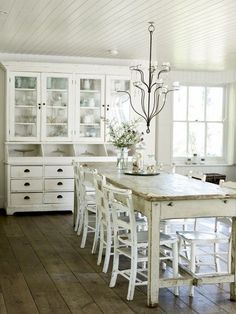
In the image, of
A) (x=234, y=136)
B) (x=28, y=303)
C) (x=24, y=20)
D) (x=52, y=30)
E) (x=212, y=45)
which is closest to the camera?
(x=28, y=303)

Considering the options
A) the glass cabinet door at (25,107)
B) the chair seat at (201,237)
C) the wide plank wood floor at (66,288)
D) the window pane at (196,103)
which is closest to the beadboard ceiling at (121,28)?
the glass cabinet door at (25,107)

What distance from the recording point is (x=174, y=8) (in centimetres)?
466

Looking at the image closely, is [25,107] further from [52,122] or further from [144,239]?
[144,239]

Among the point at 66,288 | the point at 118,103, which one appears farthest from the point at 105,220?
the point at 118,103

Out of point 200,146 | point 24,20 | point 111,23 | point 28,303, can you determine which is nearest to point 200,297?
point 28,303

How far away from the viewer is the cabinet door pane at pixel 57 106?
7.43 metres

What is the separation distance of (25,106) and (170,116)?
108 inches

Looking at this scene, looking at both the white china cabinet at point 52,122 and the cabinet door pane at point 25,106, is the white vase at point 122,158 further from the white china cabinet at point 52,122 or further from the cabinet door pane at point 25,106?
the cabinet door pane at point 25,106

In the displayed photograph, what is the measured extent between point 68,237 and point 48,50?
114 inches

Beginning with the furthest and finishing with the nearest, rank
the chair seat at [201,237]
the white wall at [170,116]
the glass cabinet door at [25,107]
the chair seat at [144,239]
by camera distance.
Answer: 1. the white wall at [170,116]
2. the glass cabinet door at [25,107]
3. the chair seat at [201,237]
4. the chair seat at [144,239]

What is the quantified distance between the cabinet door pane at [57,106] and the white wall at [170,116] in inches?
72.1

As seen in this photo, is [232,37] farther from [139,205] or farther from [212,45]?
[139,205]

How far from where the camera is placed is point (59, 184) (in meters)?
7.34

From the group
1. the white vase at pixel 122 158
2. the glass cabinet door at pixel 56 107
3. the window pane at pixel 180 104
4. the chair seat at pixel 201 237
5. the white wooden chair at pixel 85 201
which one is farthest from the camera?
the window pane at pixel 180 104
